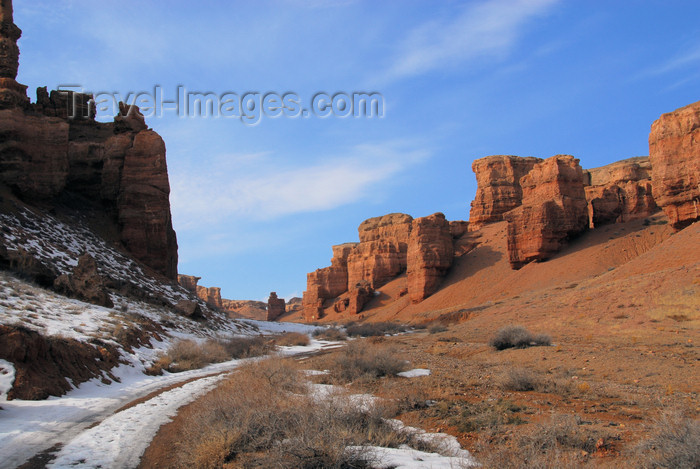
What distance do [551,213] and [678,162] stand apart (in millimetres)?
13591

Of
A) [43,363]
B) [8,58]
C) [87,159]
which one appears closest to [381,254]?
[87,159]

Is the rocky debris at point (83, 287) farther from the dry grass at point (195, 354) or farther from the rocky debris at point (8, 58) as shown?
the rocky debris at point (8, 58)

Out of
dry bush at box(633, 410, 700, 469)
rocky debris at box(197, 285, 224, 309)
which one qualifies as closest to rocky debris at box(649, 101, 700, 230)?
dry bush at box(633, 410, 700, 469)

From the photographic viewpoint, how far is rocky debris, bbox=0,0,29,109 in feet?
107

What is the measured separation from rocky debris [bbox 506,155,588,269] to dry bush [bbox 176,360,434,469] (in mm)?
41569

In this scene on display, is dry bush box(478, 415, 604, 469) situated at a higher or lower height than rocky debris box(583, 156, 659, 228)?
lower

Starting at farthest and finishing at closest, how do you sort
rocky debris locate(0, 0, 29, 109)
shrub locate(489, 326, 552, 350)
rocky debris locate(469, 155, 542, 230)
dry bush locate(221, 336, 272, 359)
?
rocky debris locate(469, 155, 542, 230), rocky debris locate(0, 0, 29, 109), dry bush locate(221, 336, 272, 359), shrub locate(489, 326, 552, 350)

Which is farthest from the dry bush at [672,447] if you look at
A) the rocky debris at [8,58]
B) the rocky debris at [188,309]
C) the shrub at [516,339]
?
the rocky debris at [8,58]

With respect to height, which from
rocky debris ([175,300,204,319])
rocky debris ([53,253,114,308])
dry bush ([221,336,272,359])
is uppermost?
rocky debris ([53,253,114,308])

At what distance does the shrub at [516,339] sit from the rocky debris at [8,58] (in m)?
35.0

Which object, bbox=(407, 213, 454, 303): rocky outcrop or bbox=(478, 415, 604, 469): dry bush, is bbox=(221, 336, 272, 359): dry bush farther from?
bbox=(407, 213, 454, 303): rocky outcrop

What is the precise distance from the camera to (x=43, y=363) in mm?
10570

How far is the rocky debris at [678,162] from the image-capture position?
31.3 metres

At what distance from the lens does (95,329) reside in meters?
15.7
